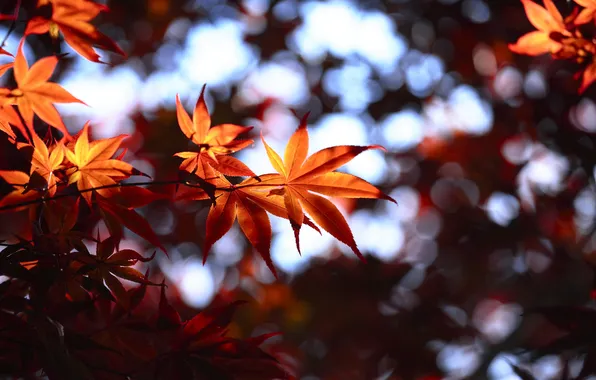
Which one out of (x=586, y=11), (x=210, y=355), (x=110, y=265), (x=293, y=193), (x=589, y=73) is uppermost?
(x=586, y=11)

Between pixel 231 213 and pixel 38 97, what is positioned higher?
pixel 38 97

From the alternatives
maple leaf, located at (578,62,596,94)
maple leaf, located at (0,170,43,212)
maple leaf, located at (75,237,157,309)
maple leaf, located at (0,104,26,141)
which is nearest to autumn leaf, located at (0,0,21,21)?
maple leaf, located at (0,104,26,141)

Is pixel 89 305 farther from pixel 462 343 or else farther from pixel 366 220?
pixel 366 220

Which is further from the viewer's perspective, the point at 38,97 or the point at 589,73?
the point at 589,73

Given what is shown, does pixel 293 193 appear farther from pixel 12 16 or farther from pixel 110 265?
pixel 12 16

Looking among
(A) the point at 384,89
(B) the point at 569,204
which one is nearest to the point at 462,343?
(B) the point at 569,204

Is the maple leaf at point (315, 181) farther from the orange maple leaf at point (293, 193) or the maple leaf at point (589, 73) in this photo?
the maple leaf at point (589, 73)

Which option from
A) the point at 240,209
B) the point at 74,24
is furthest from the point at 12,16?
the point at 240,209

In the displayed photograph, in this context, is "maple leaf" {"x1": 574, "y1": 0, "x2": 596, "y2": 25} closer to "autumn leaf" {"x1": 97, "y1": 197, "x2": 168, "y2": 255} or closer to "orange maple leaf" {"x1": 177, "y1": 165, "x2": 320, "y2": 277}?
"orange maple leaf" {"x1": 177, "y1": 165, "x2": 320, "y2": 277}
